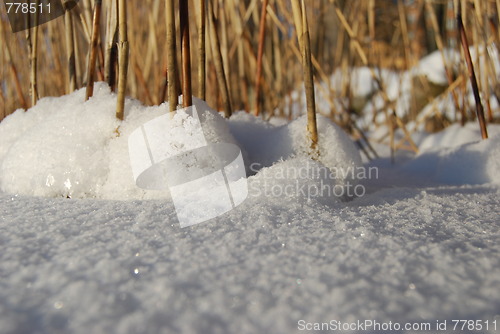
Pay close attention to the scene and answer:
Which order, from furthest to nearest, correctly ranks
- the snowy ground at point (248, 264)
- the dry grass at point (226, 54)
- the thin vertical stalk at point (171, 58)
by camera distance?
the dry grass at point (226, 54) → the thin vertical stalk at point (171, 58) → the snowy ground at point (248, 264)

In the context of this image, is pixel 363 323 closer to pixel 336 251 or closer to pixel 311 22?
pixel 336 251

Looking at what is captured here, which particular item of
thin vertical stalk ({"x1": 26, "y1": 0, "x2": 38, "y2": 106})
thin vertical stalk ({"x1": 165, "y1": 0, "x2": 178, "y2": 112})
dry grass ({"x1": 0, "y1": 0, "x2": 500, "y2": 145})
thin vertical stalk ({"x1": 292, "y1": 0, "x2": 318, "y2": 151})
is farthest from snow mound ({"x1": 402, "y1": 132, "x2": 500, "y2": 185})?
thin vertical stalk ({"x1": 26, "y1": 0, "x2": 38, "y2": 106})

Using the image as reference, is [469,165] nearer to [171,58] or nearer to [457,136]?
[457,136]

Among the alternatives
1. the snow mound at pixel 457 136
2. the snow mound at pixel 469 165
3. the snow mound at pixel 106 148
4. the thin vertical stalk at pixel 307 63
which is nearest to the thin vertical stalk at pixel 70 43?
the snow mound at pixel 106 148

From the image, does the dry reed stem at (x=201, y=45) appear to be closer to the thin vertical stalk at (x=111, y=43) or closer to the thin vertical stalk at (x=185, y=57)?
the thin vertical stalk at (x=185, y=57)

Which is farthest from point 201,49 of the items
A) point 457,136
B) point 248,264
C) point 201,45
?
point 457,136

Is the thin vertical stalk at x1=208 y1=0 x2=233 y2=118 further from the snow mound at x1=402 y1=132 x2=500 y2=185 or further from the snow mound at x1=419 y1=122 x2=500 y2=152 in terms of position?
the snow mound at x1=419 y1=122 x2=500 y2=152
